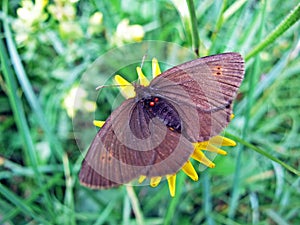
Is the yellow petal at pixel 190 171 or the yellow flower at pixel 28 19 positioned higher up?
the yellow flower at pixel 28 19

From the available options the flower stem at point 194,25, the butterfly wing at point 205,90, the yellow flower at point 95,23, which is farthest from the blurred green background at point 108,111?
the butterfly wing at point 205,90

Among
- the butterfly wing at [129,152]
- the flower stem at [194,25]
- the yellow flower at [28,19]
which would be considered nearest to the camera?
the butterfly wing at [129,152]

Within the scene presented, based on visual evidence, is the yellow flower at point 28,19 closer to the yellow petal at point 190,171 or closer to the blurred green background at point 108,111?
the blurred green background at point 108,111

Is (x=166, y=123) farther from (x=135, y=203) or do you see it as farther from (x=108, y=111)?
(x=108, y=111)

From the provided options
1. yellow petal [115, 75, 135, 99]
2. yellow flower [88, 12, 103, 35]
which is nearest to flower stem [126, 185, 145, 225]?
yellow petal [115, 75, 135, 99]

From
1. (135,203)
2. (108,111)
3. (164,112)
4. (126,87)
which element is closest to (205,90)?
(164,112)

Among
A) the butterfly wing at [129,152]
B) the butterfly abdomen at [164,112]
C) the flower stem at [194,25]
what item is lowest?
the butterfly wing at [129,152]

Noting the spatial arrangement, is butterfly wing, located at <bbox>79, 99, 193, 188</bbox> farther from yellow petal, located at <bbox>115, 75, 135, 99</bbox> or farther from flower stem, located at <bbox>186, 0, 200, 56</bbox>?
flower stem, located at <bbox>186, 0, 200, 56</bbox>
